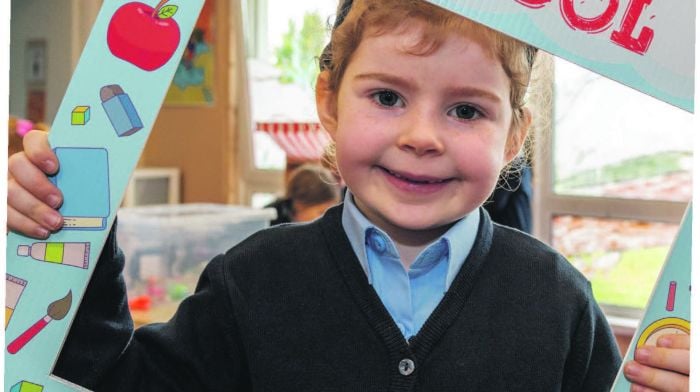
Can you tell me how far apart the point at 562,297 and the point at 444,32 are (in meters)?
0.29

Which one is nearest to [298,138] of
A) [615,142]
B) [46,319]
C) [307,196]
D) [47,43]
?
[307,196]

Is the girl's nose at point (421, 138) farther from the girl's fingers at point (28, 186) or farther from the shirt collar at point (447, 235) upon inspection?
the girl's fingers at point (28, 186)

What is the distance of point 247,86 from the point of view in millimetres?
3602

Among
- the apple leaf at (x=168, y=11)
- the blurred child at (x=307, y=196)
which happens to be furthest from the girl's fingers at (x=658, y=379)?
the blurred child at (x=307, y=196)

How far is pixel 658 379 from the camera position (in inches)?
26.2

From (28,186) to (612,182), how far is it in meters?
2.35

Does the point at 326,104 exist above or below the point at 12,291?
above

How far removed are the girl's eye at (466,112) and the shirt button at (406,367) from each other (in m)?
0.22

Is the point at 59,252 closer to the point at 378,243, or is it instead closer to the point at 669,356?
the point at 378,243

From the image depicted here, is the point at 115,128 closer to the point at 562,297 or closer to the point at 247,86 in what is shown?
the point at 562,297

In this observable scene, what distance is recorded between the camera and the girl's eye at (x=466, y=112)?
756mm

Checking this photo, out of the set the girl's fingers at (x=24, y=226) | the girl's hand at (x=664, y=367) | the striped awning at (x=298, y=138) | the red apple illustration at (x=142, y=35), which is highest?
the red apple illustration at (x=142, y=35)

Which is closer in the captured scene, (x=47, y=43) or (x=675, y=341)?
(x=675, y=341)

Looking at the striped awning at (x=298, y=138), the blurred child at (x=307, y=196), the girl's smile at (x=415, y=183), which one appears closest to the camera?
the girl's smile at (x=415, y=183)
